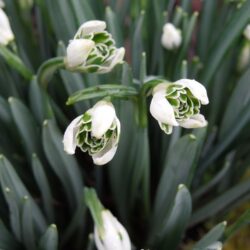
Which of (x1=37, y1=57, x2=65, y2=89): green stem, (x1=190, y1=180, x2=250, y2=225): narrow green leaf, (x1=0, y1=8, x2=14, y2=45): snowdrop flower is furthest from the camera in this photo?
(x1=190, y1=180, x2=250, y2=225): narrow green leaf

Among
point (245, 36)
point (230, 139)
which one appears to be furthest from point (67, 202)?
point (245, 36)

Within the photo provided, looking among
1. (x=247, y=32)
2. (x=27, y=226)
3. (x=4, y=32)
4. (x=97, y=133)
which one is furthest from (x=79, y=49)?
(x=247, y=32)

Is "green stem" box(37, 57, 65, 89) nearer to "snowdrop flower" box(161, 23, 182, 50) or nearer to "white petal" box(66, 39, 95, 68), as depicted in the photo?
"white petal" box(66, 39, 95, 68)

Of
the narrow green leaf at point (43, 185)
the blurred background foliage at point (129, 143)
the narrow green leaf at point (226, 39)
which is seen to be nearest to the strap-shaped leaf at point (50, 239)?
the blurred background foliage at point (129, 143)

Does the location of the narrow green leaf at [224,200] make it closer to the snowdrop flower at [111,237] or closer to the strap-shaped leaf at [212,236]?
the strap-shaped leaf at [212,236]

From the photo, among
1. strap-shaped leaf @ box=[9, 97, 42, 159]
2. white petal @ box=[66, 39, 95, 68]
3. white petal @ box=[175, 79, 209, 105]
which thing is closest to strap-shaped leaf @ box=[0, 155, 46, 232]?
strap-shaped leaf @ box=[9, 97, 42, 159]

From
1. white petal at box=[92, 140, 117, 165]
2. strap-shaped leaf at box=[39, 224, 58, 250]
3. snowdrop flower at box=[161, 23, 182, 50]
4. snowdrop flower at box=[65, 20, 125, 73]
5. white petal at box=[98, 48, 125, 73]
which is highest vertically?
snowdrop flower at box=[65, 20, 125, 73]

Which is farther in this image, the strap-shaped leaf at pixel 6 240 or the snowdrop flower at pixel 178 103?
the strap-shaped leaf at pixel 6 240
